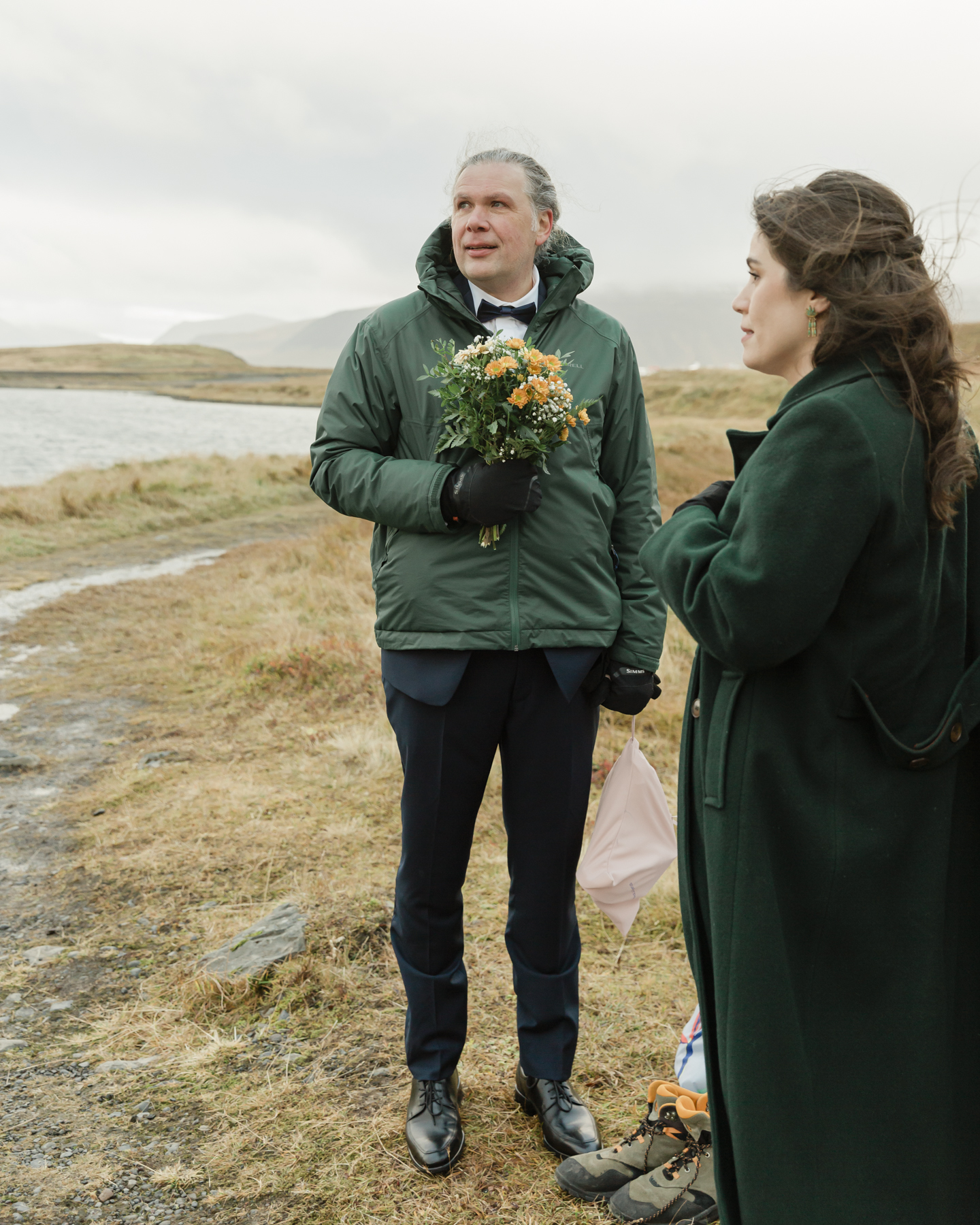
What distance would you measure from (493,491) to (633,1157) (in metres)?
1.61

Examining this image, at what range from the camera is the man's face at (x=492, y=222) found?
7.73 feet

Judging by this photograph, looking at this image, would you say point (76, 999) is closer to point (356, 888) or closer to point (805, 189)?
point (356, 888)

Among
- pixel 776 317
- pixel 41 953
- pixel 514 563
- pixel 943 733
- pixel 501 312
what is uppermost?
pixel 501 312

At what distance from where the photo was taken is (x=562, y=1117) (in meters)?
2.51

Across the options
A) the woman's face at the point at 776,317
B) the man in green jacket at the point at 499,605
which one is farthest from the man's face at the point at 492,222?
the woman's face at the point at 776,317

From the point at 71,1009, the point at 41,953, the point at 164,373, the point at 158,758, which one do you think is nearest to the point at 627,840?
the point at 71,1009

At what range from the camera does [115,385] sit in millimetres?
116625

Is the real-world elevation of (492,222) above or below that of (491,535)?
above

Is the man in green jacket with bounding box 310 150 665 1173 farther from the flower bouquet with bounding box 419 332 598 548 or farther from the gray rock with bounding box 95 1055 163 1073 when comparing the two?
the gray rock with bounding box 95 1055 163 1073

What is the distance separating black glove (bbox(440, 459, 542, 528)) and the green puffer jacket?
5 centimetres

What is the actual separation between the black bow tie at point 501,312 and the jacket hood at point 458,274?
2.7 inches

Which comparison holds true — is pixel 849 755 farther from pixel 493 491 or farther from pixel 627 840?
pixel 627 840

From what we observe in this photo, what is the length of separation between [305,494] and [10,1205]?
18.8 metres

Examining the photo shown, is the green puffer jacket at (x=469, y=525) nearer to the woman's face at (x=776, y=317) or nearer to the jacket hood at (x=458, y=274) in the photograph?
the jacket hood at (x=458, y=274)
